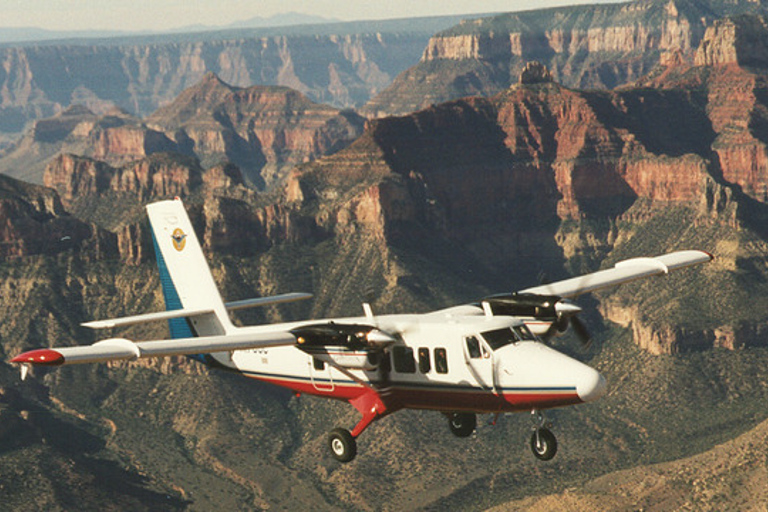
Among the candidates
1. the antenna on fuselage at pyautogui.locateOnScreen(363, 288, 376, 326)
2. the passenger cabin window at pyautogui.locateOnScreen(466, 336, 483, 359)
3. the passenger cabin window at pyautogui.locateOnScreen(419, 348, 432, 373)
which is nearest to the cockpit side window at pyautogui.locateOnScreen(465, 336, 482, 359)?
the passenger cabin window at pyautogui.locateOnScreen(466, 336, 483, 359)

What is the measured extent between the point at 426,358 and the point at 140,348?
16.0 meters

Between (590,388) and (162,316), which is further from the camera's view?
(162,316)

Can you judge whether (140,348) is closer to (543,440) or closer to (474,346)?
(474,346)

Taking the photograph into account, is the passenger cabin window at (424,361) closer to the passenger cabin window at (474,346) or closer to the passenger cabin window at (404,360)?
the passenger cabin window at (404,360)

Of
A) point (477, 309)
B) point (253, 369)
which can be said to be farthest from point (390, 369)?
point (253, 369)

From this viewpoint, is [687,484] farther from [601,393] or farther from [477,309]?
[601,393]

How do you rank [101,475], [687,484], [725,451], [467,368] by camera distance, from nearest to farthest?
1. [467,368]
2. [687,484]
3. [725,451]
4. [101,475]

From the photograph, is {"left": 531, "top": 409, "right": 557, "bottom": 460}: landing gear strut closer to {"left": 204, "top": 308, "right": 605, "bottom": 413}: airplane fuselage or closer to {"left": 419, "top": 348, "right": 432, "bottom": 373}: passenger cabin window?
{"left": 204, "top": 308, "right": 605, "bottom": 413}: airplane fuselage

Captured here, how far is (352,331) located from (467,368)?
22.3 ft

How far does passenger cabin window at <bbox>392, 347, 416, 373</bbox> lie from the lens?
70.8 m

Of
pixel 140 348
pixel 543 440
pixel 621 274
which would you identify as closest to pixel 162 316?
pixel 140 348

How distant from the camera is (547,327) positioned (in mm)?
71688

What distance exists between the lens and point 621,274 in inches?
3474

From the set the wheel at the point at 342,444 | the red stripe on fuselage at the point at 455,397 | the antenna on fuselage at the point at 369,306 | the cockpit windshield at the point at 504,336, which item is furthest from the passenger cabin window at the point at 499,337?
the wheel at the point at 342,444
